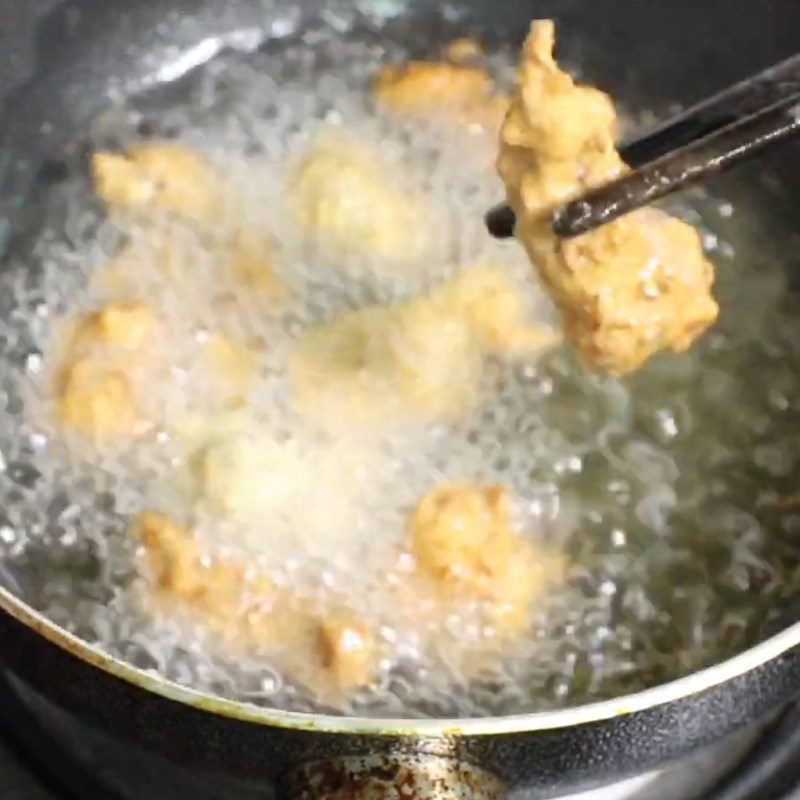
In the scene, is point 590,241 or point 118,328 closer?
point 590,241

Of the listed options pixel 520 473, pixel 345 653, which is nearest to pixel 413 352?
pixel 520 473

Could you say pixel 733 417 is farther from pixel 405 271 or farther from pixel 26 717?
pixel 26 717

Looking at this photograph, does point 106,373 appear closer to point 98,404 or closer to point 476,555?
point 98,404

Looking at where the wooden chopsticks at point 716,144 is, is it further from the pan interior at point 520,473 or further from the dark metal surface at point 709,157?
the pan interior at point 520,473

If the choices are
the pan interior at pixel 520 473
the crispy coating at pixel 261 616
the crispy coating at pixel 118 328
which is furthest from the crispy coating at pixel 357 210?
the crispy coating at pixel 261 616

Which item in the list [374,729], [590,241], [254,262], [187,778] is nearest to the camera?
[374,729]

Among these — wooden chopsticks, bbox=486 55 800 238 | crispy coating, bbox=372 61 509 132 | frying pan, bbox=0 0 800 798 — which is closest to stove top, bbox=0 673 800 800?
frying pan, bbox=0 0 800 798
